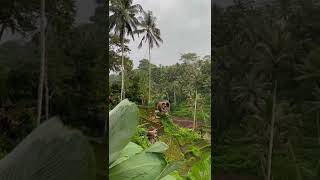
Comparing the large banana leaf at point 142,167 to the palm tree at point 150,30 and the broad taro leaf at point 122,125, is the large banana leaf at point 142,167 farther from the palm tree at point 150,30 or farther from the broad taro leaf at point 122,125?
the palm tree at point 150,30

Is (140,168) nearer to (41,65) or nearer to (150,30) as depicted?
(41,65)

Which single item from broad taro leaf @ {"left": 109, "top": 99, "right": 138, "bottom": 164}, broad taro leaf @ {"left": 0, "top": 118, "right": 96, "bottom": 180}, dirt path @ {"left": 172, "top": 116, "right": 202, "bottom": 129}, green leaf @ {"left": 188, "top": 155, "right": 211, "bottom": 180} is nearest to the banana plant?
broad taro leaf @ {"left": 109, "top": 99, "right": 138, "bottom": 164}

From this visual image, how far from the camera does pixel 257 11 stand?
4.24ft

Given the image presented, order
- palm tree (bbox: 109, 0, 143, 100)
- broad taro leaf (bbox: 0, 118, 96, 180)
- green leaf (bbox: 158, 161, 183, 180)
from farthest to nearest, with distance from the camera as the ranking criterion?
palm tree (bbox: 109, 0, 143, 100) < green leaf (bbox: 158, 161, 183, 180) < broad taro leaf (bbox: 0, 118, 96, 180)

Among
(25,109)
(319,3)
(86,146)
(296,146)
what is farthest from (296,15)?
Result: (86,146)

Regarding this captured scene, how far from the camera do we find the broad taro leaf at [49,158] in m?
0.40

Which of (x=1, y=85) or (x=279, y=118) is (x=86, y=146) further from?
(x=279, y=118)

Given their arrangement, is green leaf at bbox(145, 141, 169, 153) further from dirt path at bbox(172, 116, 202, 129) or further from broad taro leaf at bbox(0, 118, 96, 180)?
dirt path at bbox(172, 116, 202, 129)

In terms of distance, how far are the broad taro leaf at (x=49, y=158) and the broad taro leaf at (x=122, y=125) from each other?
442 millimetres

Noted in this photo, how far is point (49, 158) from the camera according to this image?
1.34 ft

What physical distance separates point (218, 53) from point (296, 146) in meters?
0.35

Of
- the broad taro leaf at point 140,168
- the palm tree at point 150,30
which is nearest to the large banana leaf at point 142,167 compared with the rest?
the broad taro leaf at point 140,168

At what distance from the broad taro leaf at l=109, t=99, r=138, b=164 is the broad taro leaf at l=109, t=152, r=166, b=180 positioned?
0.04 meters

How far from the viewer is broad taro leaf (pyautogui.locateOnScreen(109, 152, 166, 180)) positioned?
3.11 feet
